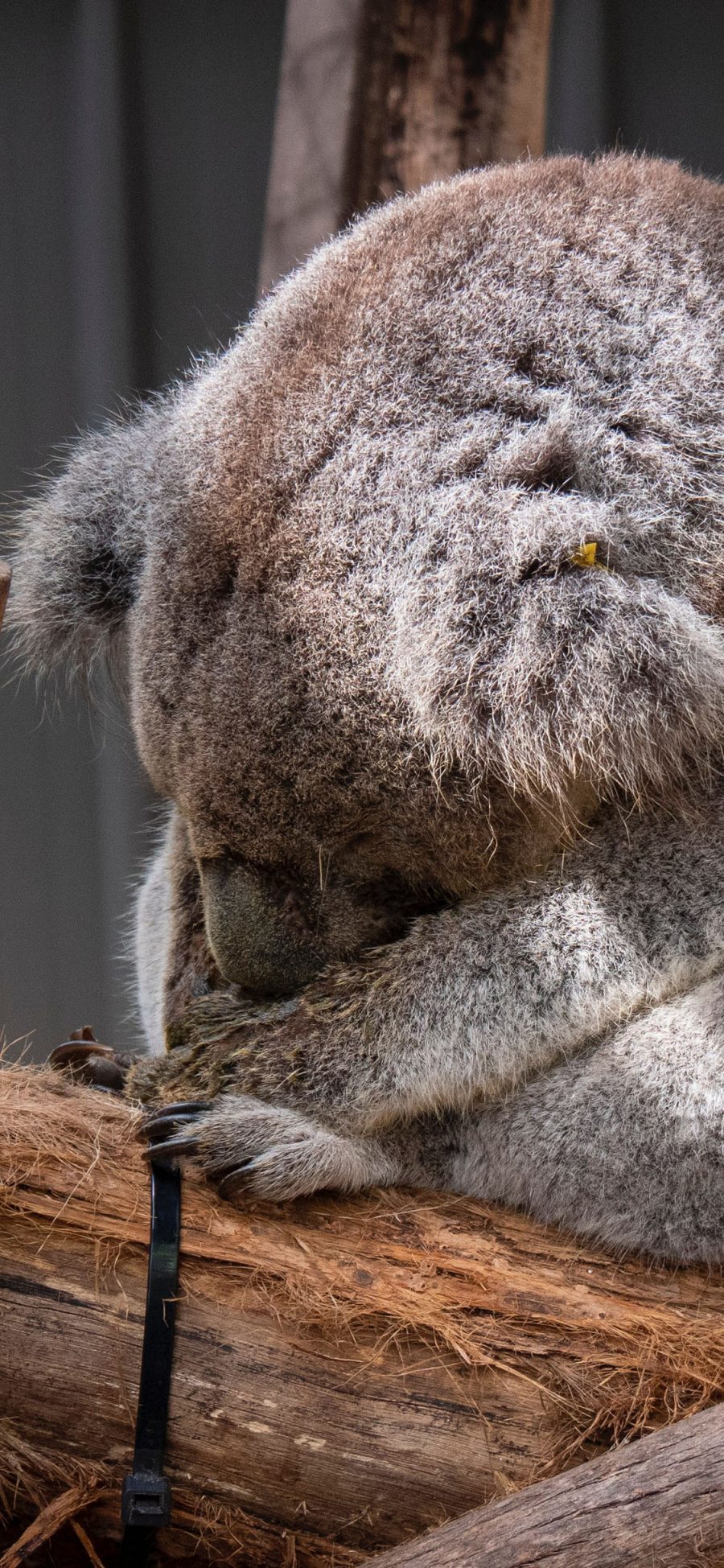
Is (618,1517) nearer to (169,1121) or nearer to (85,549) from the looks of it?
(169,1121)

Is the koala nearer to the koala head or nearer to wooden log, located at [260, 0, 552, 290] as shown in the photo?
the koala head

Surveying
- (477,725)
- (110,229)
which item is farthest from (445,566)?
(110,229)

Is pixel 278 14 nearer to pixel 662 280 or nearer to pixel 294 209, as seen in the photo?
pixel 294 209

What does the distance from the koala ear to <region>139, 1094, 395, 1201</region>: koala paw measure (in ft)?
3.08

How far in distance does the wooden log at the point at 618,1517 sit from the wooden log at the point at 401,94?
232 cm

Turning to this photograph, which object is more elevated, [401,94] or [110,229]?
[110,229]

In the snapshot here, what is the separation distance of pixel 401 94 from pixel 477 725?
5.80 ft

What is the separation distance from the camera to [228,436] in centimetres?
171

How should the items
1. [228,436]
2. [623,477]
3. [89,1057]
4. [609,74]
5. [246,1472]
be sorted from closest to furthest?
[246,1472] < [623,477] < [228,436] < [89,1057] < [609,74]

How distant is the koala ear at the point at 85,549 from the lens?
2.06 meters

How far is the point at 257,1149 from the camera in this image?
59.4 inches

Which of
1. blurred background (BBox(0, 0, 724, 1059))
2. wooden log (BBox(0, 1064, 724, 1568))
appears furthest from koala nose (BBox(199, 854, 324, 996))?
blurred background (BBox(0, 0, 724, 1059))

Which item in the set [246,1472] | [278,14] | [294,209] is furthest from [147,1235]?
[278,14]

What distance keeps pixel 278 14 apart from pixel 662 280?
2126mm
